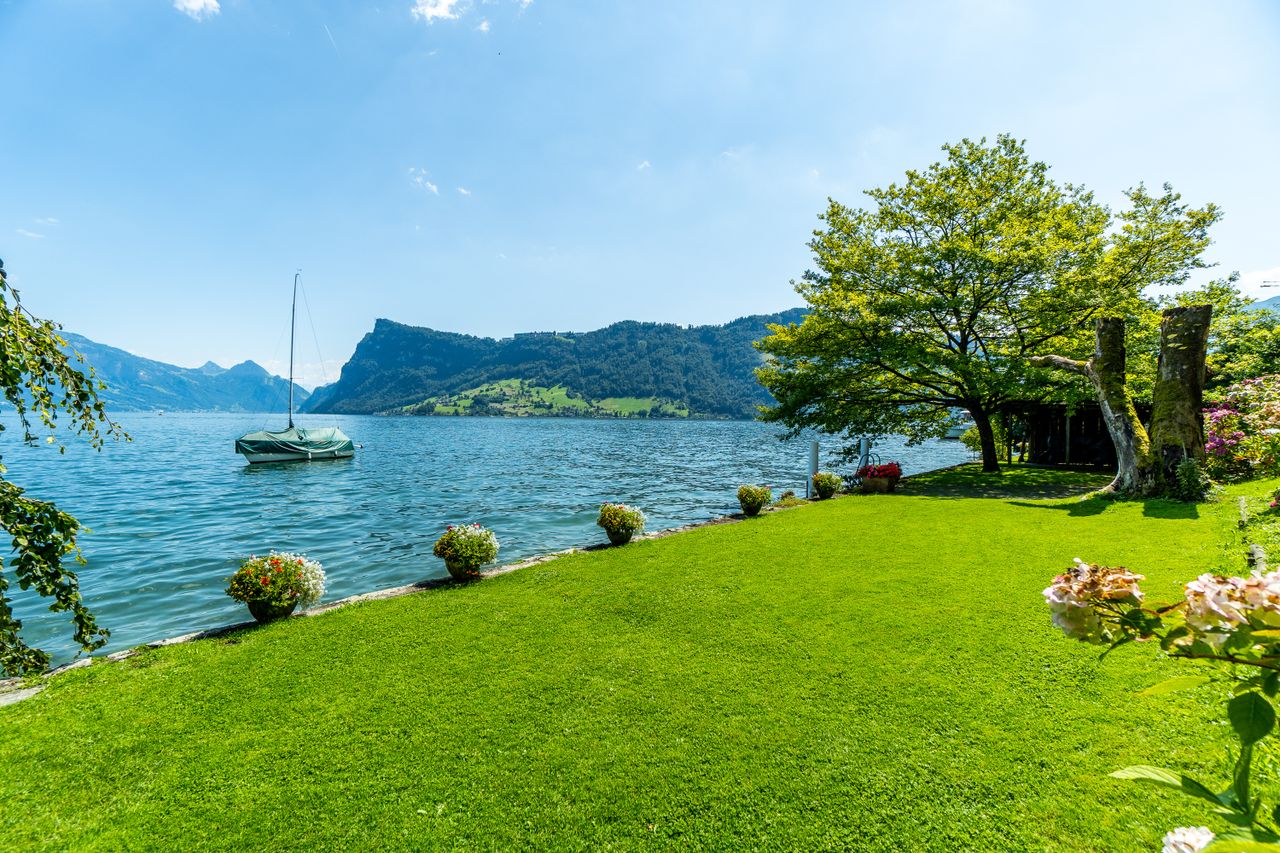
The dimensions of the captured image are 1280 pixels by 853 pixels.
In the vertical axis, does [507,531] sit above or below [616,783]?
below

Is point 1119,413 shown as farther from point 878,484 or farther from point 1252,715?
point 1252,715

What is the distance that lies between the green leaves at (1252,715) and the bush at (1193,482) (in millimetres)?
15977

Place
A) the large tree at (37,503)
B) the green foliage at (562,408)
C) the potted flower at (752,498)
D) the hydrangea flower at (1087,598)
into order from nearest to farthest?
the hydrangea flower at (1087,598), the large tree at (37,503), the potted flower at (752,498), the green foliage at (562,408)

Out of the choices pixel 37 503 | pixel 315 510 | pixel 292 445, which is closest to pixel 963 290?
pixel 37 503

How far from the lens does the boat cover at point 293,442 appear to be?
140ft

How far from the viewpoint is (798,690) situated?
5.82m

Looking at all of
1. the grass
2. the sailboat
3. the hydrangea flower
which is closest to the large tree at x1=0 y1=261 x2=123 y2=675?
the grass

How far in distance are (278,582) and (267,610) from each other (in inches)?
18.7

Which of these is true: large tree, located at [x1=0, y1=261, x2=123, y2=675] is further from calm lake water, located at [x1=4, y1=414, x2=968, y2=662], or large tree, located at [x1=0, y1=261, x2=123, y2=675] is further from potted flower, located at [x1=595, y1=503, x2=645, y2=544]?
potted flower, located at [x1=595, y1=503, x2=645, y2=544]

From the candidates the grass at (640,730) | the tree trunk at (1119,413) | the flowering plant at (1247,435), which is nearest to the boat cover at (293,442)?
the grass at (640,730)

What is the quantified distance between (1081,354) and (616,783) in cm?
2526

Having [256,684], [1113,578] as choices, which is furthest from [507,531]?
[1113,578]

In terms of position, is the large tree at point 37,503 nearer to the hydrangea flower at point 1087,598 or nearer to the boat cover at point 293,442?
the hydrangea flower at point 1087,598

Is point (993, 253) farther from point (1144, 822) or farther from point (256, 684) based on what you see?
point (256, 684)
